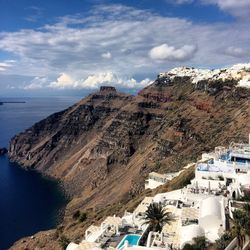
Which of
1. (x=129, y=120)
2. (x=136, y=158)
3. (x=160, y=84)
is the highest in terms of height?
(x=160, y=84)

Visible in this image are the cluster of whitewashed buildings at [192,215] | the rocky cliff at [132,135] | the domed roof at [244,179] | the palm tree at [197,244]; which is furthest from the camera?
the rocky cliff at [132,135]

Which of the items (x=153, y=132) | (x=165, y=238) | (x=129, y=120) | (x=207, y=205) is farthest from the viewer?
(x=129, y=120)

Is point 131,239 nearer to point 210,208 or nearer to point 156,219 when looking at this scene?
point 156,219

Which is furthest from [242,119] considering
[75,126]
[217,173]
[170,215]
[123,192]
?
[75,126]

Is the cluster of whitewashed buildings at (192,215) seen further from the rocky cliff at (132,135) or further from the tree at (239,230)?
the rocky cliff at (132,135)

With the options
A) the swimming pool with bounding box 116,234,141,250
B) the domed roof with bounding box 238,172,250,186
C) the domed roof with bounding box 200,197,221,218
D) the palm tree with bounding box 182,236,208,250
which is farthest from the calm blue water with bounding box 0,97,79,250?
the palm tree with bounding box 182,236,208,250

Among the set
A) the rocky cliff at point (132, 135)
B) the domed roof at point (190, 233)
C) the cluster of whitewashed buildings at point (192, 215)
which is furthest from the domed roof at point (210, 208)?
the rocky cliff at point (132, 135)

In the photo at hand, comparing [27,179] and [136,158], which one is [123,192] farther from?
[27,179]

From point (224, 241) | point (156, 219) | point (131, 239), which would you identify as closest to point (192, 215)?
point (156, 219)
